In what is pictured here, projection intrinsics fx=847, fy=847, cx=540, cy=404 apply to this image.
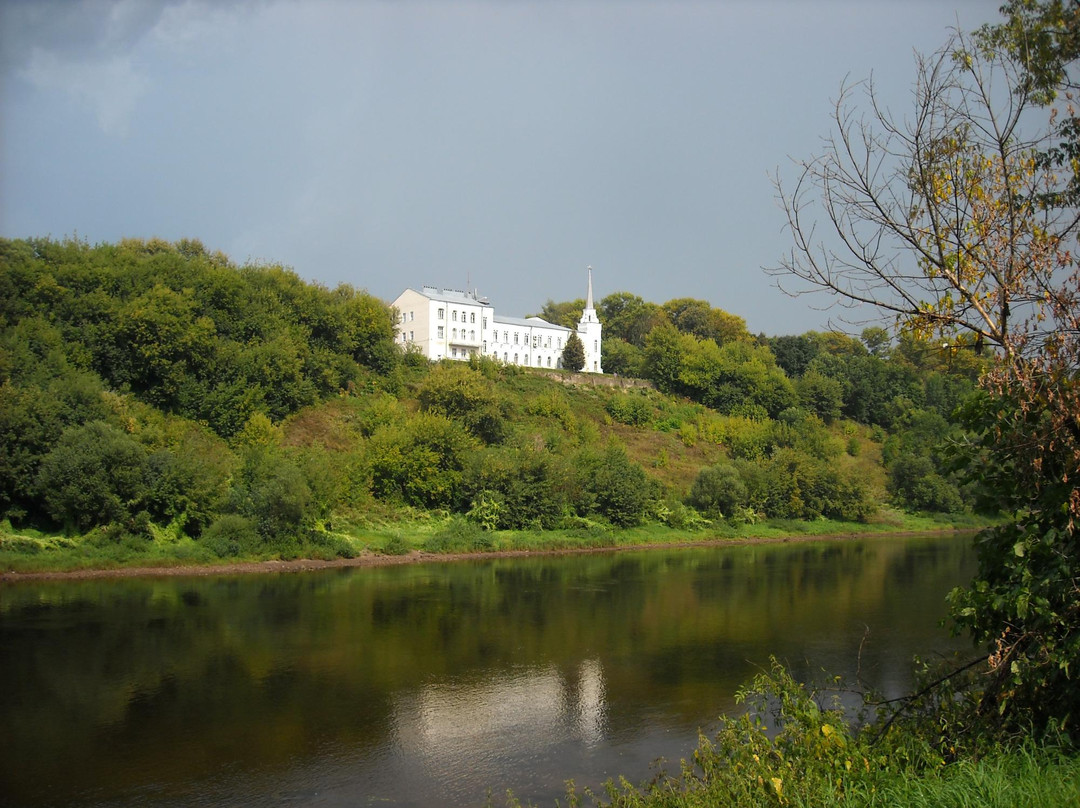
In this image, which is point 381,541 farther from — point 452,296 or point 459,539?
point 452,296

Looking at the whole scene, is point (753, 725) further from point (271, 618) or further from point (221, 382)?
point (221, 382)

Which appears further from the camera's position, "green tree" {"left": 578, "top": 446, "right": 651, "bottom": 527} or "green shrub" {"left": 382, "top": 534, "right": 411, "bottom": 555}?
"green tree" {"left": 578, "top": 446, "right": 651, "bottom": 527}

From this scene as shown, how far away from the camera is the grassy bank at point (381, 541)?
2616cm

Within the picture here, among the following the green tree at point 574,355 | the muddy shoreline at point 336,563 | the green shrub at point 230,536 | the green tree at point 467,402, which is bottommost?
the muddy shoreline at point 336,563

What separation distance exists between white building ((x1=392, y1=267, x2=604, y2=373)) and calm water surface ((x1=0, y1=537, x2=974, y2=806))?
34.6 metres

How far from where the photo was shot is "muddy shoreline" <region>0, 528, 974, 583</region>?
25.7 metres

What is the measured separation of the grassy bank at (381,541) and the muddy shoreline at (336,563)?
19 centimetres

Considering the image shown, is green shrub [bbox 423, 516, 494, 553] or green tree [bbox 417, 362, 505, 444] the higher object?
green tree [bbox 417, 362, 505, 444]

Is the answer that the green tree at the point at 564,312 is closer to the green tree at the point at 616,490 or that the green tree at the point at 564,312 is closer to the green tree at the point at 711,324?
the green tree at the point at 711,324

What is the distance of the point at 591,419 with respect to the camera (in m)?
57.0

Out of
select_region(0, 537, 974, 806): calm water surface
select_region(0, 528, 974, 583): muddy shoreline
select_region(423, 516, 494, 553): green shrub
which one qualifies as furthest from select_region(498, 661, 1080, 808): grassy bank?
select_region(423, 516, 494, 553): green shrub

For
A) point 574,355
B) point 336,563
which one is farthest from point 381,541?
point 574,355

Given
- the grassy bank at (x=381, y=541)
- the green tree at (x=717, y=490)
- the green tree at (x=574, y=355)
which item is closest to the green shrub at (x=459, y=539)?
the grassy bank at (x=381, y=541)

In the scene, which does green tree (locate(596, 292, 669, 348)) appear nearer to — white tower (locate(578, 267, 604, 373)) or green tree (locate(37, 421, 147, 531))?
white tower (locate(578, 267, 604, 373))
